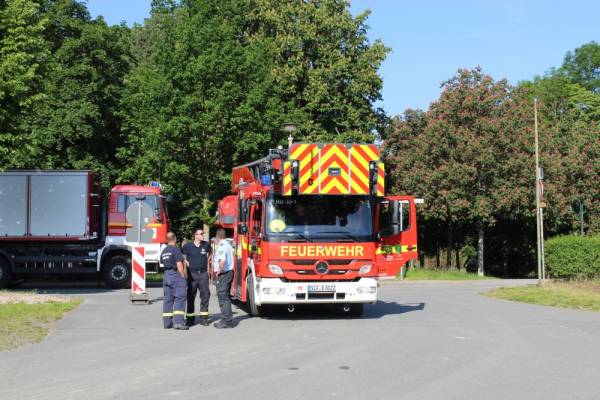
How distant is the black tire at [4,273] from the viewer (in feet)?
79.6

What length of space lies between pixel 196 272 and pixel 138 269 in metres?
4.58

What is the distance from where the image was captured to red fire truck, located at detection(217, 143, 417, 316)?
1493cm

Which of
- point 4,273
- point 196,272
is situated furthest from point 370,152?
point 4,273

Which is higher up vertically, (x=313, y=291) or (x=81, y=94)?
(x=81, y=94)

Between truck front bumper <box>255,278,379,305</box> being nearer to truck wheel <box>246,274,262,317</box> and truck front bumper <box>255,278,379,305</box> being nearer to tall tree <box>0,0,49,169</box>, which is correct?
truck wheel <box>246,274,262,317</box>

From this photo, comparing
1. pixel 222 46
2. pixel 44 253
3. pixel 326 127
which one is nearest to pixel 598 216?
pixel 326 127

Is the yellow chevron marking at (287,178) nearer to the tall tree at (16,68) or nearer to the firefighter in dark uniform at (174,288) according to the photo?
the firefighter in dark uniform at (174,288)

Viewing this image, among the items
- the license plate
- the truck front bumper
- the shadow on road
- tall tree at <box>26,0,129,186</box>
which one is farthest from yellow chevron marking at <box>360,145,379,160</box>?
tall tree at <box>26,0,129,186</box>

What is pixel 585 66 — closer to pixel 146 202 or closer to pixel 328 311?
pixel 146 202

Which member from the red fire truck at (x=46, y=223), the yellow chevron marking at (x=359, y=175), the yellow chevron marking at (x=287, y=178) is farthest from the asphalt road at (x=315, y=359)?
the red fire truck at (x=46, y=223)

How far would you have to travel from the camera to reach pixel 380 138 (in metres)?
43.1

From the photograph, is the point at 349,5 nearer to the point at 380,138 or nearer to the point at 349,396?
the point at 380,138

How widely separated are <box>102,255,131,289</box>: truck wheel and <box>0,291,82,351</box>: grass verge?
16.3 ft

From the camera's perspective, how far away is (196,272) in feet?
48.2
